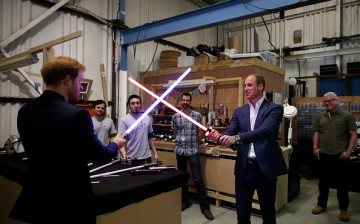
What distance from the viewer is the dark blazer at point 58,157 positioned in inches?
50.8

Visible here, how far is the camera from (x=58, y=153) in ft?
4.25

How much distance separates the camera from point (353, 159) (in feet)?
14.9

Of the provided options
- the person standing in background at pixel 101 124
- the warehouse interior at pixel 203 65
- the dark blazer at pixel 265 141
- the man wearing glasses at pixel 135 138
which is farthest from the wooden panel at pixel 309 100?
the person standing in background at pixel 101 124

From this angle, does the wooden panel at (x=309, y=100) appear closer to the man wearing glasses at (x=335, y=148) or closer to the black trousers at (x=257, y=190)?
the man wearing glasses at (x=335, y=148)

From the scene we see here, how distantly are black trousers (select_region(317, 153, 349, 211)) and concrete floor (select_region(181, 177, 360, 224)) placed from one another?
0.20 meters

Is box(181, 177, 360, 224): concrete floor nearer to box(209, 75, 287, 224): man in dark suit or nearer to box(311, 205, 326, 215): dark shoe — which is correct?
box(311, 205, 326, 215): dark shoe

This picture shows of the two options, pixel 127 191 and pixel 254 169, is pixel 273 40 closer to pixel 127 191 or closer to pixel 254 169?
pixel 254 169

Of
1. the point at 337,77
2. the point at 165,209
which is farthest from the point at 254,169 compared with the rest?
the point at 337,77

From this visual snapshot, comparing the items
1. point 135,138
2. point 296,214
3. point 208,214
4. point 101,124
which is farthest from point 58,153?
point 296,214

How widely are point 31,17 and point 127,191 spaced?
129 inches

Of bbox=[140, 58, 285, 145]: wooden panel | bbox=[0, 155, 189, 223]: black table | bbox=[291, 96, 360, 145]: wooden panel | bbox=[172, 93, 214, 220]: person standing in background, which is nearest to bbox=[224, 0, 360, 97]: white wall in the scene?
bbox=[291, 96, 360, 145]: wooden panel

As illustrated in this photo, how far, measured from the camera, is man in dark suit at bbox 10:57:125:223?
1.29 metres

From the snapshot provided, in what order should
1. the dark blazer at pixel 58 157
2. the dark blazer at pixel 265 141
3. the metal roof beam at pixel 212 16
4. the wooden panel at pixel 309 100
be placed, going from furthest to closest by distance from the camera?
1. the wooden panel at pixel 309 100
2. the metal roof beam at pixel 212 16
3. the dark blazer at pixel 265 141
4. the dark blazer at pixel 58 157

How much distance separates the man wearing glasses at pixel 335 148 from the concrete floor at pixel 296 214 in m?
0.13
